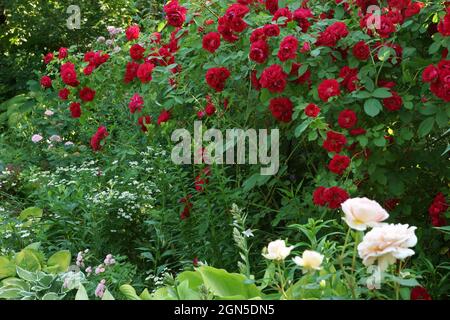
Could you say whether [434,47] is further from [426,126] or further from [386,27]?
[426,126]

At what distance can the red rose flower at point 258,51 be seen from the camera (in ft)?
10.7

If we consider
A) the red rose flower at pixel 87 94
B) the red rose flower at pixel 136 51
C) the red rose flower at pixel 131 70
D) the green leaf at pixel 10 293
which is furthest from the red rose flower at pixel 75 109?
the green leaf at pixel 10 293

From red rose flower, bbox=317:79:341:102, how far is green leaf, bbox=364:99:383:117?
123 mm

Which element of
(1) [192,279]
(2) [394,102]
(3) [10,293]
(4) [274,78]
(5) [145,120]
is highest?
(4) [274,78]

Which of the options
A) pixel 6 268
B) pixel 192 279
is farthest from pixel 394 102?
pixel 6 268

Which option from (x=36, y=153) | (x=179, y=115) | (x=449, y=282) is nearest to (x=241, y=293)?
(x=449, y=282)

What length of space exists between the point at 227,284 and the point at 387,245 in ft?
2.54

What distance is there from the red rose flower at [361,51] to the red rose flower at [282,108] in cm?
34

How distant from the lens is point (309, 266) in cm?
190

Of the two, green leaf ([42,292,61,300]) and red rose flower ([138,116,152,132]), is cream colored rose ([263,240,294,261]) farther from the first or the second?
red rose flower ([138,116,152,132])

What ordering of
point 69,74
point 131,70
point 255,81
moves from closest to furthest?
1. point 255,81
2. point 131,70
3. point 69,74

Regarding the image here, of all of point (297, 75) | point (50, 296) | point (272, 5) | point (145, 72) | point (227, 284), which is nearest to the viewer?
point (227, 284)

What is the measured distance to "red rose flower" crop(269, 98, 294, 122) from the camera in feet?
10.8

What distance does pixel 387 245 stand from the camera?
175cm
